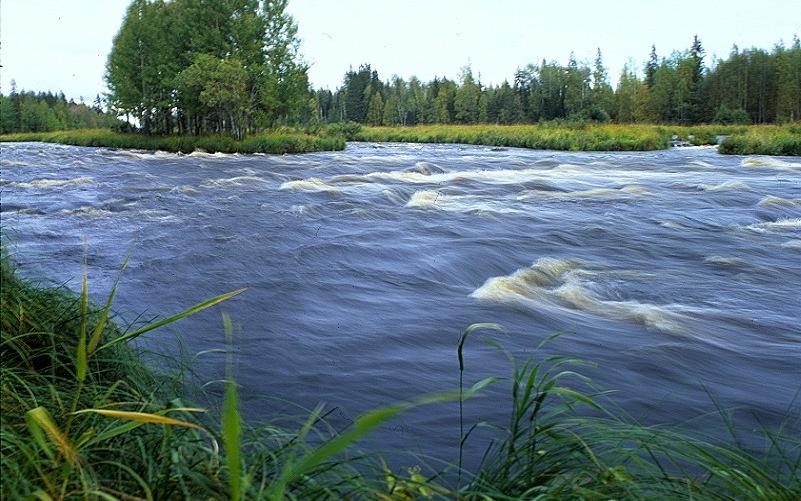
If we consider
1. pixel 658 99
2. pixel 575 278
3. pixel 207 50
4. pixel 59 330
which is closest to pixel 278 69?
pixel 207 50

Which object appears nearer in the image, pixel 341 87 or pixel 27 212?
pixel 27 212

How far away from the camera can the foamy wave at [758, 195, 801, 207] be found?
11406 millimetres

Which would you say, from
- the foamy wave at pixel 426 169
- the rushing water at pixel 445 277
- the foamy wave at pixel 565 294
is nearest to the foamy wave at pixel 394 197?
the rushing water at pixel 445 277

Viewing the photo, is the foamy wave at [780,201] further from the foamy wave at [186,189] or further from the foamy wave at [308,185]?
the foamy wave at [186,189]

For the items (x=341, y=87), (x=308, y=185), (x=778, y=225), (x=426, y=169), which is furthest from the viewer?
(x=341, y=87)

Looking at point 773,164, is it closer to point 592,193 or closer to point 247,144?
point 592,193

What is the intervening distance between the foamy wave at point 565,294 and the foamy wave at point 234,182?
31.2 feet

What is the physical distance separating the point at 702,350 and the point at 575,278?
7.00 feet

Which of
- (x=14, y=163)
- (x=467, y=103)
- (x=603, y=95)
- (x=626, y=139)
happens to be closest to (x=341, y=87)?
(x=467, y=103)

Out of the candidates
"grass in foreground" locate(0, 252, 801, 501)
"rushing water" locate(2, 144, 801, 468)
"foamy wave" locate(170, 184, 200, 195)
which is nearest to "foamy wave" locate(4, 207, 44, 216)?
"rushing water" locate(2, 144, 801, 468)

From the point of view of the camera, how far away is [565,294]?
20.2 feet

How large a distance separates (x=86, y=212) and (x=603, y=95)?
83.7 m

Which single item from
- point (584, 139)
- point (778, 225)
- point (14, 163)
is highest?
point (584, 139)

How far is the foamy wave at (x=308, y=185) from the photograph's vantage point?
46.2 ft
